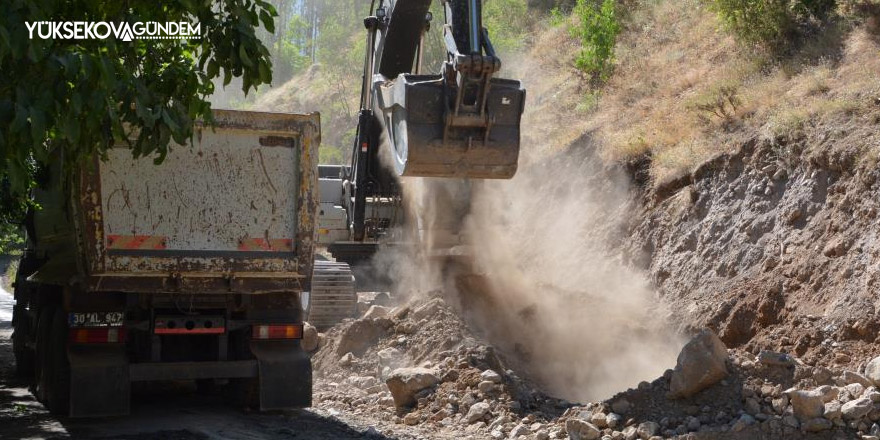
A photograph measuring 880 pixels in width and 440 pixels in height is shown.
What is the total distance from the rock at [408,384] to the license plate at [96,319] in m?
2.89

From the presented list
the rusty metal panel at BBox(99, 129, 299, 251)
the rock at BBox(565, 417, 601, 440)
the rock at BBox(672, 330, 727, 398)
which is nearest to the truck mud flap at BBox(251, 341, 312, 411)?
the rusty metal panel at BBox(99, 129, 299, 251)

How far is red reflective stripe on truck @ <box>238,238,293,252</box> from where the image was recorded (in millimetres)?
9750

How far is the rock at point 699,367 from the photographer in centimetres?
903

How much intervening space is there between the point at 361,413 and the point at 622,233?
25.8 ft

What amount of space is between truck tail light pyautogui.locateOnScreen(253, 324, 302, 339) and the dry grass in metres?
7.64

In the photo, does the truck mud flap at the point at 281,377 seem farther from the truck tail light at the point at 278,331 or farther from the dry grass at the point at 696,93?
the dry grass at the point at 696,93

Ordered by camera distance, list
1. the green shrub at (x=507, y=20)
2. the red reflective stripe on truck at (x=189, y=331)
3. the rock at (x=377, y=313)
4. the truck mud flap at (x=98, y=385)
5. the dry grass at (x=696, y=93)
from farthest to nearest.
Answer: the green shrub at (x=507, y=20), the dry grass at (x=696, y=93), the rock at (x=377, y=313), the red reflective stripe on truck at (x=189, y=331), the truck mud flap at (x=98, y=385)

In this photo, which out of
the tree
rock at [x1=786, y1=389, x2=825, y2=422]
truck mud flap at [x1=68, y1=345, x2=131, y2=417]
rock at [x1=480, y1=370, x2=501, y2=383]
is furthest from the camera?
rock at [x1=480, y1=370, x2=501, y2=383]

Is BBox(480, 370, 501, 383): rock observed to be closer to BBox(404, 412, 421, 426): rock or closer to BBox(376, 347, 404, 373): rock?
BBox(404, 412, 421, 426): rock

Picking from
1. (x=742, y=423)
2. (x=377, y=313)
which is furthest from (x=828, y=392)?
(x=377, y=313)

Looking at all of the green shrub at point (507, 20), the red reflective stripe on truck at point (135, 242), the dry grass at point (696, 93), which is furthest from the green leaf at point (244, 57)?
the green shrub at point (507, 20)

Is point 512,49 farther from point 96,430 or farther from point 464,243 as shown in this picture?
point 96,430

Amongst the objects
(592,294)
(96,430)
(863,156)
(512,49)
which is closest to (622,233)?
(592,294)

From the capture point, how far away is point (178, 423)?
977 cm
